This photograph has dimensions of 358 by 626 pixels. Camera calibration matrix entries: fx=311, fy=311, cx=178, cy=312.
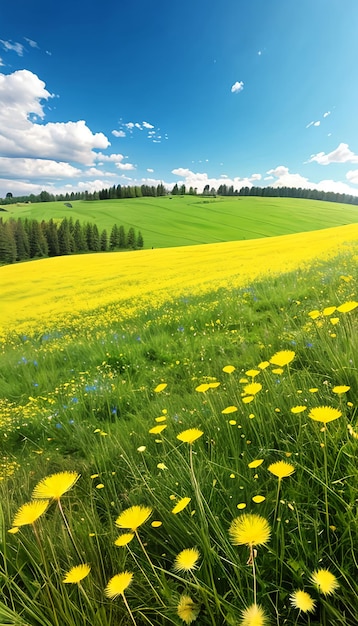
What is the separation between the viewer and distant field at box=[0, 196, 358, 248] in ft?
193

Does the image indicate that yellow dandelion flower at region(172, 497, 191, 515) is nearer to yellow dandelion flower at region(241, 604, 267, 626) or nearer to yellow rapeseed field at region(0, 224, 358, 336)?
yellow dandelion flower at region(241, 604, 267, 626)

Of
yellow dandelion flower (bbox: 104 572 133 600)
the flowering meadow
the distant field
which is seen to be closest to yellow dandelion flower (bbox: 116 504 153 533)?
the flowering meadow

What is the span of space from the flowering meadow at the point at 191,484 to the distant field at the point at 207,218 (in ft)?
171

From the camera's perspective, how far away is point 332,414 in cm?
95

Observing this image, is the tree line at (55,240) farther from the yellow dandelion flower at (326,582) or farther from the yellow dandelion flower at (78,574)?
the yellow dandelion flower at (326,582)

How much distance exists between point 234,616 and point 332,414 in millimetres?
595

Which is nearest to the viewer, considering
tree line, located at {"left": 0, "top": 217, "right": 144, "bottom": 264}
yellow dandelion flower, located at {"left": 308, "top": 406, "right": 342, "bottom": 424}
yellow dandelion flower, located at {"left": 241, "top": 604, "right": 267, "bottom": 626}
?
yellow dandelion flower, located at {"left": 241, "top": 604, "right": 267, "bottom": 626}

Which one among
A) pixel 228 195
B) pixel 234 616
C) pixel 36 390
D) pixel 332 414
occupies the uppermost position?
pixel 228 195

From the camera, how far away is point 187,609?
0.82 m

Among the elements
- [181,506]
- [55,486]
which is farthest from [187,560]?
[55,486]

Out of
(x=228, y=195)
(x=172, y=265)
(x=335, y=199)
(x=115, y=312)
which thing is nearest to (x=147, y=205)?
(x=228, y=195)

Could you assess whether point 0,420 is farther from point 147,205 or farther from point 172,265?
point 147,205

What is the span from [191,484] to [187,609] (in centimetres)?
43

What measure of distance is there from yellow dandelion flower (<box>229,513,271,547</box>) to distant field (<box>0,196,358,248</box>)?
5490cm
